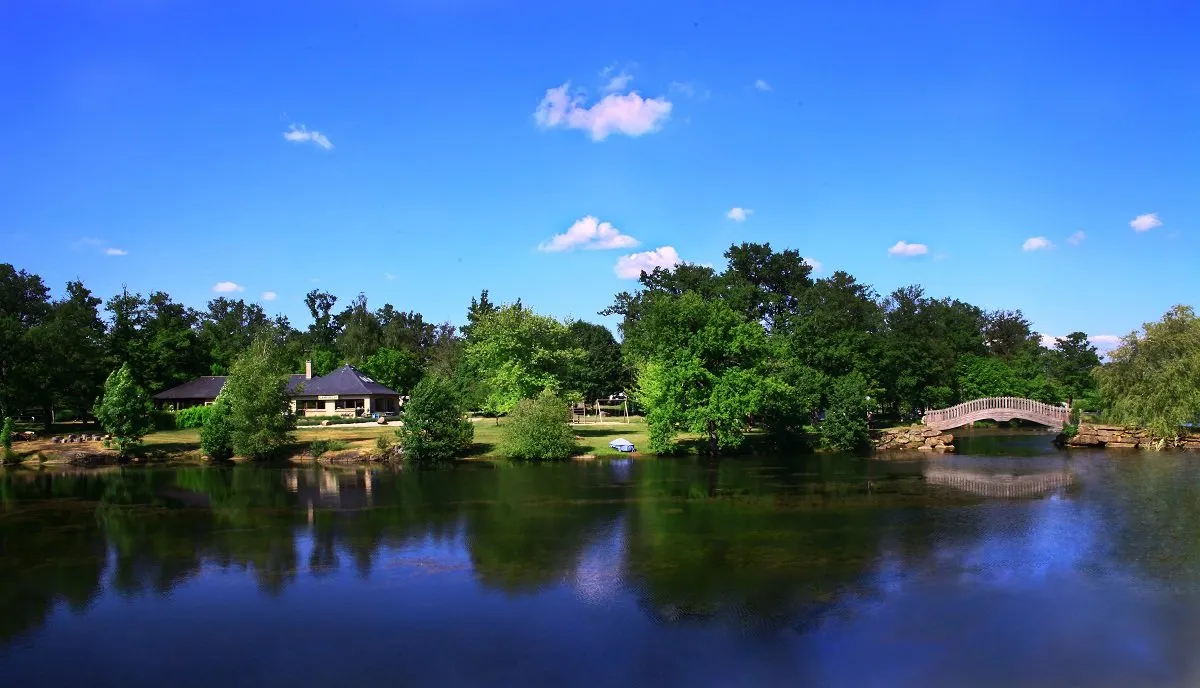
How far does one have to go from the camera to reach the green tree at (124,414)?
45.5 meters

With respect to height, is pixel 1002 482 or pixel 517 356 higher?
pixel 517 356

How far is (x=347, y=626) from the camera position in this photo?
16516 mm

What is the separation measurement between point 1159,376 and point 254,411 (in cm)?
5404

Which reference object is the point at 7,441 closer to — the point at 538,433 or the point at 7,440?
the point at 7,440

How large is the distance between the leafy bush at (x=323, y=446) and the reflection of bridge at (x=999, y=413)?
39.9m

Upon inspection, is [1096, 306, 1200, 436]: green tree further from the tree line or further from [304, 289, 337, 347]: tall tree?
[304, 289, 337, 347]: tall tree

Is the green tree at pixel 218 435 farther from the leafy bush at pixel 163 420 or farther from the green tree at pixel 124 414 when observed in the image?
the leafy bush at pixel 163 420

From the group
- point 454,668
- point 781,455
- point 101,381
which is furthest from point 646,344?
point 101,381

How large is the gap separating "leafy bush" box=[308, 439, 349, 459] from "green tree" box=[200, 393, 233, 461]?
4814 mm

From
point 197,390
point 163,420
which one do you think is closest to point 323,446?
point 163,420

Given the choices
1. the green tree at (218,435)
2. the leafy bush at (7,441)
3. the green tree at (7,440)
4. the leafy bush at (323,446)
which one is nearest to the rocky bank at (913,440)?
the leafy bush at (323,446)

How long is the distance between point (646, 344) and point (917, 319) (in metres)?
35.6

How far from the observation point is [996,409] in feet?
174

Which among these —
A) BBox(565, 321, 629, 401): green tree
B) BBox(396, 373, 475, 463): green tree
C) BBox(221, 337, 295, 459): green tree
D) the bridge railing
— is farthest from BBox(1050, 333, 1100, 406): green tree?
BBox(221, 337, 295, 459): green tree
